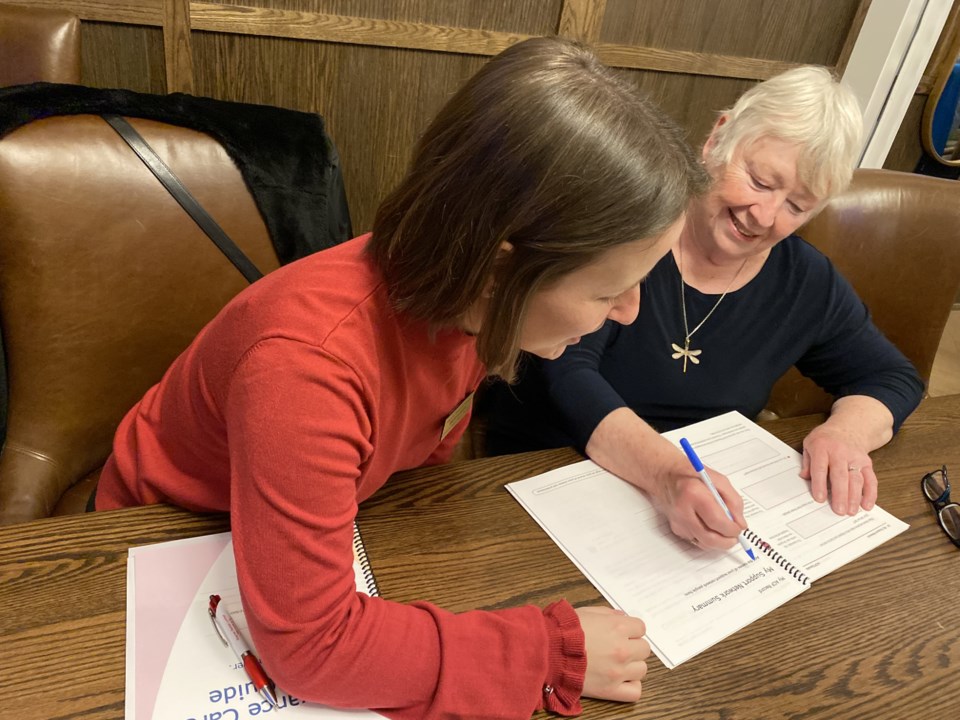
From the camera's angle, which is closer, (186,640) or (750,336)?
(186,640)

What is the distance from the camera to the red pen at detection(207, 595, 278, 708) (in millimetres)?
599

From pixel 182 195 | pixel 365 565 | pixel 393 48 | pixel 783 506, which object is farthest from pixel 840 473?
pixel 393 48

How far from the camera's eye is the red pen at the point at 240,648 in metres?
0.60

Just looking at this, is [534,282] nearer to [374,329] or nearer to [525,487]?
[374,329]

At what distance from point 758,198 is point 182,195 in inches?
41.4

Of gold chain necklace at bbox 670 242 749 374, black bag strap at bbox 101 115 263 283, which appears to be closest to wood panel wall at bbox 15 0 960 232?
black bag strap at bbox 101 115 263 283

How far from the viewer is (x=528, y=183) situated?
57 cm

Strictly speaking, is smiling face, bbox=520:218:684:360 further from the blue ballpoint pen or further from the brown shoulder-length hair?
the blue ballpoint pen

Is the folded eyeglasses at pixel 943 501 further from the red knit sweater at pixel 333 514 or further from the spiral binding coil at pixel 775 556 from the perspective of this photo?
the red knit sweater at pixel 333 514

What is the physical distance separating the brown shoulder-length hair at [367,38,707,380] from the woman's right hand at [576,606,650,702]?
1.06ft

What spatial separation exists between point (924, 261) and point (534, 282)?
1503 millimetres

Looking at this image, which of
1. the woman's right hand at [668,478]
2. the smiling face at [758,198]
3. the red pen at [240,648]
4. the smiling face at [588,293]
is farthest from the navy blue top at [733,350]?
the red pen at [240,648]

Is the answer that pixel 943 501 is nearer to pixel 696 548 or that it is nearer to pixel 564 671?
pixel 696 548

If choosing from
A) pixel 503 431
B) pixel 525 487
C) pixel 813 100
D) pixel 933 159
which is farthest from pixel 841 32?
pixel 525 487
